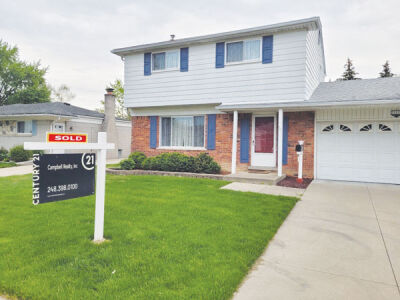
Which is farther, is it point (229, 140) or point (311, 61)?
point (229, 140)

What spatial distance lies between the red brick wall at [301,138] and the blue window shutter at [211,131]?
2.79 metres

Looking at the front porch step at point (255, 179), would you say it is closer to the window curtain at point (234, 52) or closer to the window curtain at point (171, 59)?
the window curtain at point (234, 52)

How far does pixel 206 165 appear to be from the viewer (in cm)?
1049

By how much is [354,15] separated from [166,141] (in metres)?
9.68

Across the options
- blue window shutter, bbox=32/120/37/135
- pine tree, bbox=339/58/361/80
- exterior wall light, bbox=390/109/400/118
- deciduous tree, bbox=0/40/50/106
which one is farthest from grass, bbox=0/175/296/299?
deciduous tree, bbox=0/40/50/106

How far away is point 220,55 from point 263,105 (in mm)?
2847

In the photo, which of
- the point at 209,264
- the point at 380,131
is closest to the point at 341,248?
the point at 209,264

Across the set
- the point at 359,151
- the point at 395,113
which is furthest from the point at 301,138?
the point at 395,113

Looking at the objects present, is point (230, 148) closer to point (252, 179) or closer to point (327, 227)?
point (252, 179)

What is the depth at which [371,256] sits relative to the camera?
350cm

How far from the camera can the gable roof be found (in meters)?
9.05

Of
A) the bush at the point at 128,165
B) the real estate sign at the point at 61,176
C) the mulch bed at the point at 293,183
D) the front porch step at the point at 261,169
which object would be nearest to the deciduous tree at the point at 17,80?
the bush at the point at 128,165

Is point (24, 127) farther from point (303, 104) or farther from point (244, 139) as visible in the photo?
point (303, 104)

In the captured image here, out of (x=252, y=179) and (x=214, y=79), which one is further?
(x=214, y=79)
